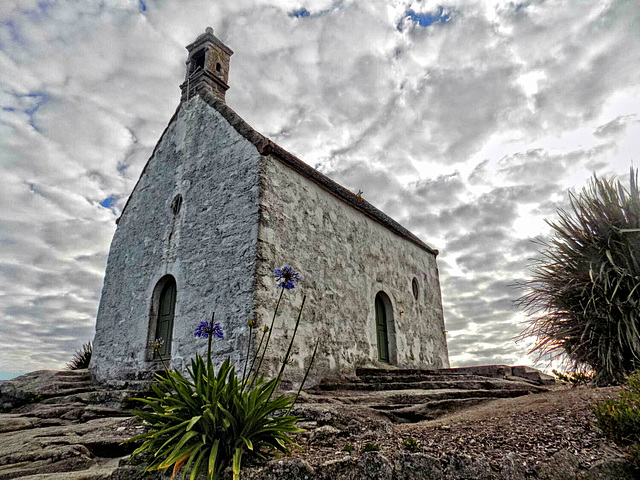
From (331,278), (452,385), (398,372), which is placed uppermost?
(331,278)

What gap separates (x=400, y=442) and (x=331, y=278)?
5.66 m

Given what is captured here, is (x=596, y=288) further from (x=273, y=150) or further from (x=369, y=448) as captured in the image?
(x=273, y=150)

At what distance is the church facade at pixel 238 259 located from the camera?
25.0 feet

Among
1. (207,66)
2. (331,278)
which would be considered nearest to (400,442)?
(331,278)

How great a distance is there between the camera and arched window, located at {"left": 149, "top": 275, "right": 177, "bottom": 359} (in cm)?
902

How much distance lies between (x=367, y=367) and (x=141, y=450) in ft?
20.8

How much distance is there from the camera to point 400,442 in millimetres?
3486

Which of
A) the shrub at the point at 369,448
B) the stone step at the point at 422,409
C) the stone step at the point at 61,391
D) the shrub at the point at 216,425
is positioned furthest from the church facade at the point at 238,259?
the shrub at the point at 369,448

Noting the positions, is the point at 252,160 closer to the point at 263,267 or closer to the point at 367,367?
the point at 263,267

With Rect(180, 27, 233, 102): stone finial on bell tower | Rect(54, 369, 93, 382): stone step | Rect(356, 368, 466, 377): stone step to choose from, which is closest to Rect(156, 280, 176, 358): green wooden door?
Rect(54, 369, 93, 382): stone step

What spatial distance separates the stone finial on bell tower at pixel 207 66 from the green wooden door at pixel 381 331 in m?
6.94

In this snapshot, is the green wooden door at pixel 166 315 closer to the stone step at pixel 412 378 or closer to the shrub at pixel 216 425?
the stone step at pixel 412 378

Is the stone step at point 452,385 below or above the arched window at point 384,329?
below

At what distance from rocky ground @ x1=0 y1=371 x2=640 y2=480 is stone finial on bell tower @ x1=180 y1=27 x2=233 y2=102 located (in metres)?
7.99
